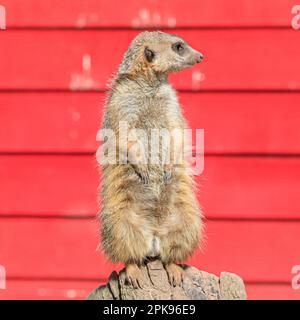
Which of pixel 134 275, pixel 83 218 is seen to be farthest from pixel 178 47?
pixel 83 218

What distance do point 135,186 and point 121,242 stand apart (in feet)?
0.62

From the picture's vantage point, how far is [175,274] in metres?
2.81

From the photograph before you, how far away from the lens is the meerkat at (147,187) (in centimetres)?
284

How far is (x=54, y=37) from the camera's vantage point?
3.69m

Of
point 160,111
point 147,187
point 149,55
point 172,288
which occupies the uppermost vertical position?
point 149,55

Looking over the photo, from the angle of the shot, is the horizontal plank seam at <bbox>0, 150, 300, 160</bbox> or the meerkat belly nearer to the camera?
the meerkat belly

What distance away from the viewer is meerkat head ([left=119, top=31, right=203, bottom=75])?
2.94 meters

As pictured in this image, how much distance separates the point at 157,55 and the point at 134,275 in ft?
2.44

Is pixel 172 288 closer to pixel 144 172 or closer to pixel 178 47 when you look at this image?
pixel 144 172

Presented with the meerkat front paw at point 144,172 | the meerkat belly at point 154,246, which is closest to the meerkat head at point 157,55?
the meerkat front paw at point 144,172

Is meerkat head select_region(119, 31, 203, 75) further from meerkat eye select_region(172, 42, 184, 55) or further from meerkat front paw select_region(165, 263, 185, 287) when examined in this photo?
meerkat front paw select_region(165, 263, 185, 287)

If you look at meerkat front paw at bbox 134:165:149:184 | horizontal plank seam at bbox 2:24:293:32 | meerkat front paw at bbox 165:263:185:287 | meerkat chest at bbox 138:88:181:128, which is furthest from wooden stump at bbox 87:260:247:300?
horizontal plank seam at bbox 2:24:293:32

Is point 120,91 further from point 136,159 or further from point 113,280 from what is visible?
point 113,280

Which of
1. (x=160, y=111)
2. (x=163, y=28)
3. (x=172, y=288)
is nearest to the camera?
(x=172, y=288)
